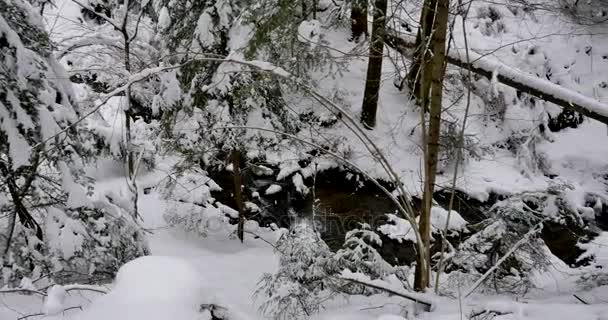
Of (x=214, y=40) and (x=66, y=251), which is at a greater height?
(x=214, y=40)

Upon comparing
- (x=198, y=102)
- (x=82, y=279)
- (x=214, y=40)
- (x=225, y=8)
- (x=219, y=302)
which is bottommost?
(x=82, y=279)

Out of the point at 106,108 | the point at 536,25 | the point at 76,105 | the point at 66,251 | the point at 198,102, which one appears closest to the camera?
the point at 66,251

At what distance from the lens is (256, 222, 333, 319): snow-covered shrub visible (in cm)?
446

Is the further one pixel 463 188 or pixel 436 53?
pixel 463 188

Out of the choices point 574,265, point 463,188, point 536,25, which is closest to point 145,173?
point 463,188

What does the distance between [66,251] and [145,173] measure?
6.61 metres

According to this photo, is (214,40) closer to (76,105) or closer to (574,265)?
(76,105)

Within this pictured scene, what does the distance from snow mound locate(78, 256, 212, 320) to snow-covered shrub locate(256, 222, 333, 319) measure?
222 centimetres

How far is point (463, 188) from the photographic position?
10914 mm

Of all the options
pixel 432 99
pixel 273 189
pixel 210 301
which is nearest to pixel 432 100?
pixel 432 99

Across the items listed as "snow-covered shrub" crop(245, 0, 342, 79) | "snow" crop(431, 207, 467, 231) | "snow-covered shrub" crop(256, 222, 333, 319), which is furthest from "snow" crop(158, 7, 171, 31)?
"snow" crop(431, 207, 467, 231)

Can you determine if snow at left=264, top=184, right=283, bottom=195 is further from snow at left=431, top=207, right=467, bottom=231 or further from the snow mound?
the snow mound

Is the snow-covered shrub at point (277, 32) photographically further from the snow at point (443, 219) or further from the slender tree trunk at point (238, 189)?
the snow at point (443, 219)

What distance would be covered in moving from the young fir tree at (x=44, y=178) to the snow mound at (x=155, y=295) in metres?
2.88
